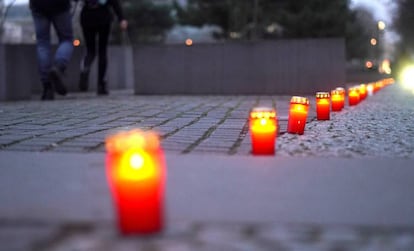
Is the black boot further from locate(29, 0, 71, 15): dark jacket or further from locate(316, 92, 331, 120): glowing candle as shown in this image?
locate(316, 92, 331, 120): glowing candle

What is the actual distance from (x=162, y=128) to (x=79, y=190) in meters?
3.76

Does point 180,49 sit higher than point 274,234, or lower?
higher

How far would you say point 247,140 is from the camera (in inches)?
294

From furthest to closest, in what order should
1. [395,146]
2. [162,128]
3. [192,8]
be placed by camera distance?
[192,8] < [162,128] < [395,146]

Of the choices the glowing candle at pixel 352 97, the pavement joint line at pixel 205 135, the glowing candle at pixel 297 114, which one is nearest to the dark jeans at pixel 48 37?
the pavement joint line at pixel 205 135

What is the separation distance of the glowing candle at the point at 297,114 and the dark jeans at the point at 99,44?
1009 centimetres

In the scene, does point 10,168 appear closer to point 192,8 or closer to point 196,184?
point 196,184

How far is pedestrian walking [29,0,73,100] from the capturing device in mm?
14297

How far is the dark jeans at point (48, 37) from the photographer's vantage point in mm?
14586

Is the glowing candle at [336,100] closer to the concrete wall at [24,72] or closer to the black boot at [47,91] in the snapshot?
the black boot at [47,91]

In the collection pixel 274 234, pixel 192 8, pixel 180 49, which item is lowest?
pixel 274 234

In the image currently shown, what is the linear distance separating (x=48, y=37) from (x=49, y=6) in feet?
3.05

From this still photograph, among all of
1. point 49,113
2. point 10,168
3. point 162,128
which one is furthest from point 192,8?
point 10,168

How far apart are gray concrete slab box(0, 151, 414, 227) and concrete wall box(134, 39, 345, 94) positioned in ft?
40.2
